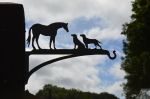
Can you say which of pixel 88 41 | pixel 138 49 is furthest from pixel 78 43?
pixel 138 49

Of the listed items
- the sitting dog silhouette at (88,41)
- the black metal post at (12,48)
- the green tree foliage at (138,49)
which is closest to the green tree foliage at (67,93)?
the green tree foliage at (138,49)

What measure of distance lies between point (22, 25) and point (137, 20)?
26399mm

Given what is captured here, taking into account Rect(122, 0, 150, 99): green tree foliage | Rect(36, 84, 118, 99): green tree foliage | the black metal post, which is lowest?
the black metal post

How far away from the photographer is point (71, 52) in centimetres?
1959

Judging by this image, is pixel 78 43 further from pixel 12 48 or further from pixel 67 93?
pixel 67 93

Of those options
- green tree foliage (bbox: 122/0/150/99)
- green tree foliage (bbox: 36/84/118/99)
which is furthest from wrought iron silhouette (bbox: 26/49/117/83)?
green tree foliage (bbox: 36/84/118/99)

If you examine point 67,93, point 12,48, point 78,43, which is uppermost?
point 67,93

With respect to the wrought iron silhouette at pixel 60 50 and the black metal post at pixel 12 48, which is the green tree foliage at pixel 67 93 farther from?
the black metal post at pixel 12 48

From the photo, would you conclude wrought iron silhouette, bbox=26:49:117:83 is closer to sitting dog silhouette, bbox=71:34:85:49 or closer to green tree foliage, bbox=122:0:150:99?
sitting dog silhouette, bbox=71:34:85:49

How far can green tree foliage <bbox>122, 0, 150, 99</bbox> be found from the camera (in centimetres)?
4156

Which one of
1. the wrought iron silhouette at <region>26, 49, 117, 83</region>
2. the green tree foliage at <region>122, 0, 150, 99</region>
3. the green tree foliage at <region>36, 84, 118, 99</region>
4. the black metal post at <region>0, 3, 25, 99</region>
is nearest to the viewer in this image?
the black metal post at <region>0, 3, 25, 99</region>

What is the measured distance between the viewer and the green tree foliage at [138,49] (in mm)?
41562

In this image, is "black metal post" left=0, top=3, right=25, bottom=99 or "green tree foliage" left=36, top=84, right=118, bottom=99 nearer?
"black metal post" left=0, top=3, right=25, bottom=99

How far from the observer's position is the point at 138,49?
140 ft
